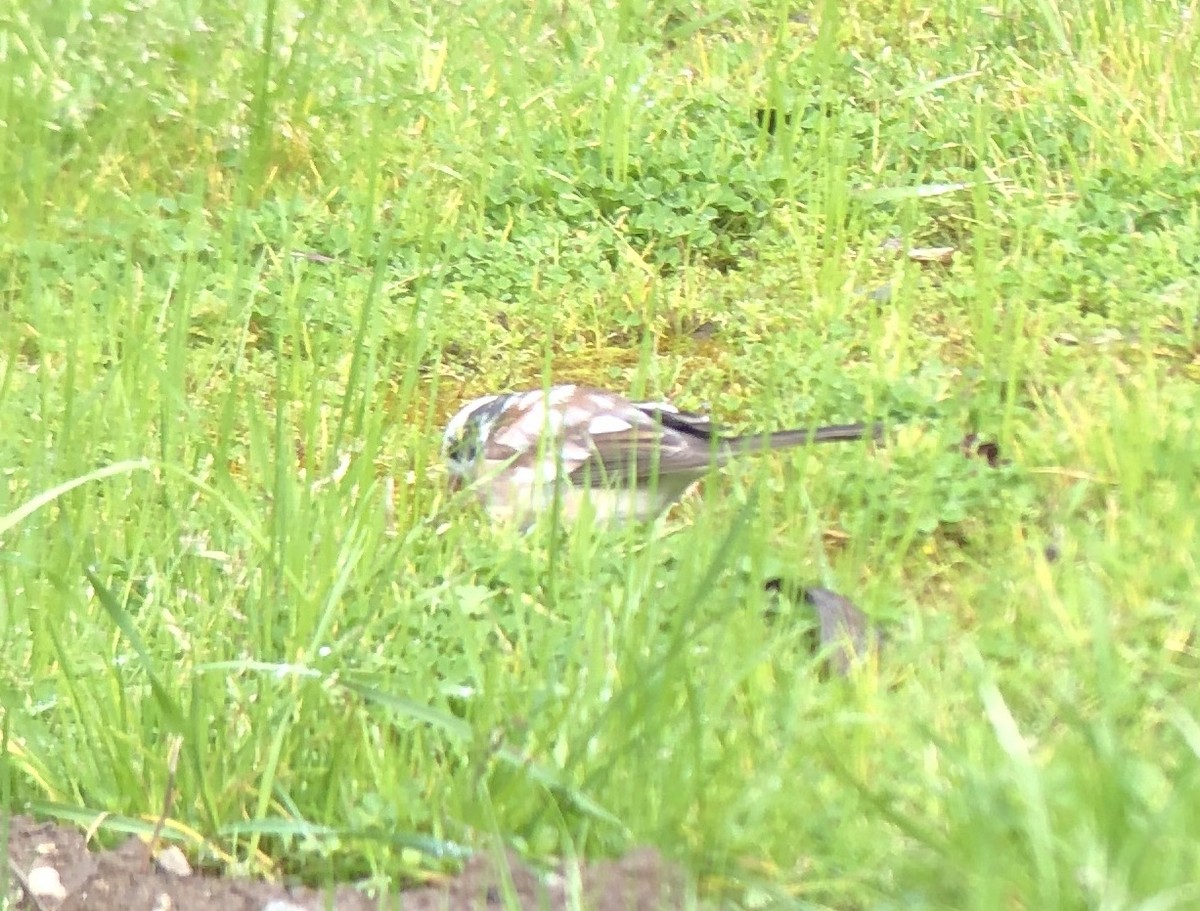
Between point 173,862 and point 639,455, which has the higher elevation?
point 639,455

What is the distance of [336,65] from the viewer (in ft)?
17.2

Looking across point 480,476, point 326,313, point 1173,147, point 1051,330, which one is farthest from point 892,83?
point 480,476

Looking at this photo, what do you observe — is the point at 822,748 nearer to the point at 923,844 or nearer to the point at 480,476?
the point at 923,844

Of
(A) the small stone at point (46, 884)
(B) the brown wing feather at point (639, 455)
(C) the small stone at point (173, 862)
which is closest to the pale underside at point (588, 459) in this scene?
(B) the brown wing feather at point (639, 455)

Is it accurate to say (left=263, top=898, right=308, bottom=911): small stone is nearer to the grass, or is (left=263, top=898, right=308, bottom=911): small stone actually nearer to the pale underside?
the grass

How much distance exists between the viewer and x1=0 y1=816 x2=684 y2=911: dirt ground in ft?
6.79

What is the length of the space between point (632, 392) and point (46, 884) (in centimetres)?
184

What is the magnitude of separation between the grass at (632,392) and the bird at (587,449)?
0.10 metres

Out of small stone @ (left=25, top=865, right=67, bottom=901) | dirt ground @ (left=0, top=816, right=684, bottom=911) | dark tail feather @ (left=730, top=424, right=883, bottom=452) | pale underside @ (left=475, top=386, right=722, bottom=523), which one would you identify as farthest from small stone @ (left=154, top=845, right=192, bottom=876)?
dark tail feather @ (left=730, top=424, right=883, bottom=452)

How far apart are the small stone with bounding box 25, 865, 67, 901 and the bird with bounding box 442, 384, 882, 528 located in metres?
1.28

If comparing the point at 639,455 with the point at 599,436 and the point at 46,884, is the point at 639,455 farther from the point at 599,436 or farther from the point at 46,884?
the point at 46,884

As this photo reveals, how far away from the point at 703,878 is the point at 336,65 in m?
3.78

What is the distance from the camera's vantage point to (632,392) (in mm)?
3660

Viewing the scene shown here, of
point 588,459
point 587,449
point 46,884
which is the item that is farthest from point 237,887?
point 587,449
